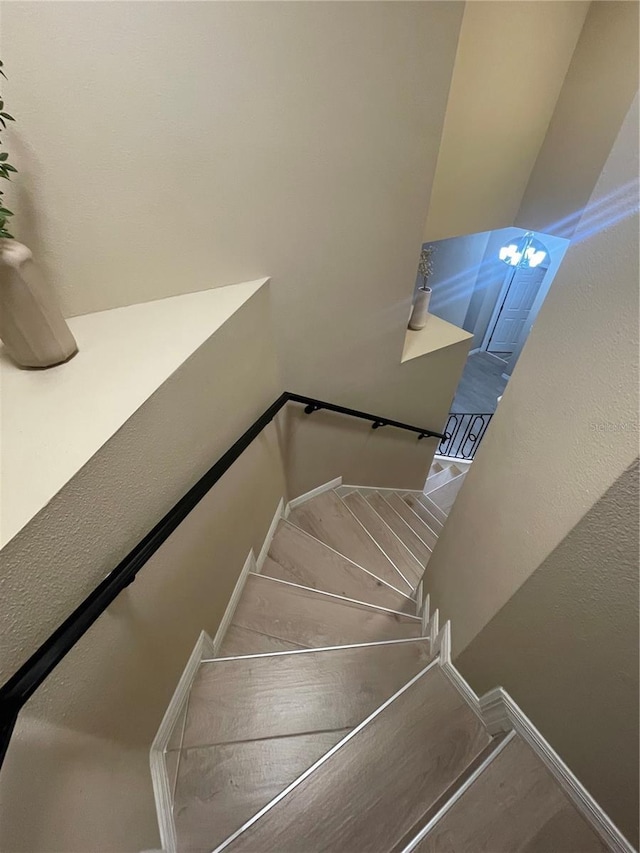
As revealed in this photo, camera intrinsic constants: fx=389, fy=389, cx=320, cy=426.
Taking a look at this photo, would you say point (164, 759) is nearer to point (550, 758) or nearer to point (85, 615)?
point (85, 615)

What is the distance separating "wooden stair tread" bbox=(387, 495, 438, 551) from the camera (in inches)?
131

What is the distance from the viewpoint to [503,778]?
1.24 metres

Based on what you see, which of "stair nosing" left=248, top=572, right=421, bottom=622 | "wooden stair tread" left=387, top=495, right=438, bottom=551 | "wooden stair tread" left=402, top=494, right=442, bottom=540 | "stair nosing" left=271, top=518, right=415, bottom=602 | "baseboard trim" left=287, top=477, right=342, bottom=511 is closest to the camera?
"stair nosing" left=248, top=572, right=421, bottom=622

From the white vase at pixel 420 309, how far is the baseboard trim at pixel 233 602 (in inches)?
84.3

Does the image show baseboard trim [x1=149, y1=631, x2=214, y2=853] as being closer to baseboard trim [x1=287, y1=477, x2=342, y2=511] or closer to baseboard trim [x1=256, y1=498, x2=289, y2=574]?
baseboard trim [x1=256, y1=498, x2=289, y2=574]

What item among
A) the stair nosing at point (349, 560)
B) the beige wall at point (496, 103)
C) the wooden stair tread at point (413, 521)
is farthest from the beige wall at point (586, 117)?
the stair nosing at point (349, 560)

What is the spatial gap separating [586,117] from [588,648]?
3300 millimetres

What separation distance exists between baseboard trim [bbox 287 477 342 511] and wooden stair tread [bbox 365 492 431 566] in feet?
1.45

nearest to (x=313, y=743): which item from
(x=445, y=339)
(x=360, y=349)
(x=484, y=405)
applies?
(x=360, y=349)

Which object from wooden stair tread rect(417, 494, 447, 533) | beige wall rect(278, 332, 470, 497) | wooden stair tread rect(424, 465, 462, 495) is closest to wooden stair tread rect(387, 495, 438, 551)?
beige wall rect(278, 332, 470, 497)

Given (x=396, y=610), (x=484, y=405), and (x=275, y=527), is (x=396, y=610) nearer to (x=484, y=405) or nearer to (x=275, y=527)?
(x=275, y=527)

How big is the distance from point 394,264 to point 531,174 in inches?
75.7

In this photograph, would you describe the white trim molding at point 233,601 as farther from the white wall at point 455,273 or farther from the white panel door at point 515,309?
the white panel door at point 515,309

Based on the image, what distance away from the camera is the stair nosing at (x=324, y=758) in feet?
4.01
